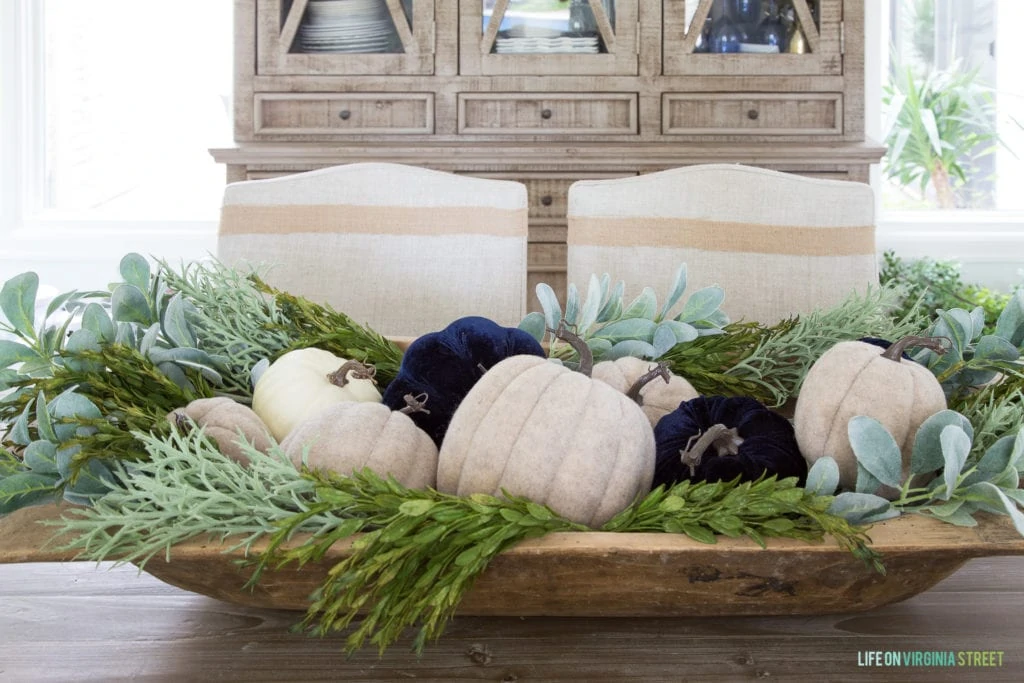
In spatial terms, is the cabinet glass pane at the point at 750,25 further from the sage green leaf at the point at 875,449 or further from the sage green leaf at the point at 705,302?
the sage green leaf at the point at 875,449

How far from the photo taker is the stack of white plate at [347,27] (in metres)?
2.42

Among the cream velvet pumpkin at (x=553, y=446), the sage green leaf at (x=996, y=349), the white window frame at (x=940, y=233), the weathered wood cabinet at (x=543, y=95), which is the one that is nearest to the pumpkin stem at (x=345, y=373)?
the cream velvet pumpkin at (x=553, y=446)

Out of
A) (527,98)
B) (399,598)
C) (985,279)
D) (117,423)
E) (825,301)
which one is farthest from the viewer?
(985,279)

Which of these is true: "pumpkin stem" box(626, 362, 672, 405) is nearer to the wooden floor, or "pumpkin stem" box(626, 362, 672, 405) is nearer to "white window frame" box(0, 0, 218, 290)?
the wooden floor

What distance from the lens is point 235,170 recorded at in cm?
241

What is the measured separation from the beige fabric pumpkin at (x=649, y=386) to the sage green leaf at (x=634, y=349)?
0.02 m

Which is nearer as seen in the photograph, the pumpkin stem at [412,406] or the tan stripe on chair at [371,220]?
the pumpkin stem at [412,406]

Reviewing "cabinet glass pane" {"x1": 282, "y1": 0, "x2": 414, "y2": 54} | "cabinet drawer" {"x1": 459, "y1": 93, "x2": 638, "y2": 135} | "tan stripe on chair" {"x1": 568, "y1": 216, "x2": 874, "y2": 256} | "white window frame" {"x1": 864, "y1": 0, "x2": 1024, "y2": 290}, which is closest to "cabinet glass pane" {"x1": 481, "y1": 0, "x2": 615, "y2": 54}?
"cabinet drawer" {"x1": 459, "y1": 93, "x2": 638, "y2": 135}

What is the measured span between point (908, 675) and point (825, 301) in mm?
885

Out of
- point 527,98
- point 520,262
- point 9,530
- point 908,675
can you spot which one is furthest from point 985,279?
point 9,530

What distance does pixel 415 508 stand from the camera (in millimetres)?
388

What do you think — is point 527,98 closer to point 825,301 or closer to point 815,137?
point 815,137

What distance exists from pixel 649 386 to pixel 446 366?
13cm

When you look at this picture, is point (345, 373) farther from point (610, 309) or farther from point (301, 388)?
point (610, 309)
